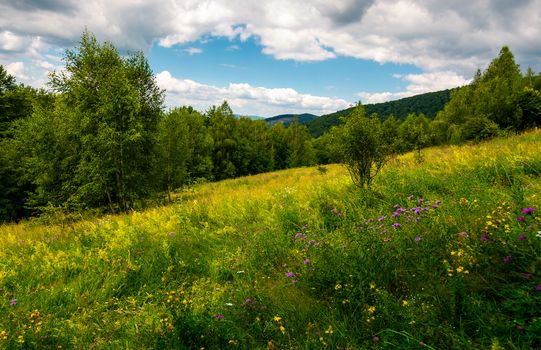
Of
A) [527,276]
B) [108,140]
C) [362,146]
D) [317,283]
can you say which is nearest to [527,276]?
[527,276]

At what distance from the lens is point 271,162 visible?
6022cm

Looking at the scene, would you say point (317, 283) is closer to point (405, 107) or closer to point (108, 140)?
point (108, 140)

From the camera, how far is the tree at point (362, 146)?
7.19m

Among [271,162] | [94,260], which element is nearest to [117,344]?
[94,260]

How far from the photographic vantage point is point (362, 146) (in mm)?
7305

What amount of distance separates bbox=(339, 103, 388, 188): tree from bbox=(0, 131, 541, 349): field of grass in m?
1.49

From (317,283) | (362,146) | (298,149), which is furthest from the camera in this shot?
(298,149)

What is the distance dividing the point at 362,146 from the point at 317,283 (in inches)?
191

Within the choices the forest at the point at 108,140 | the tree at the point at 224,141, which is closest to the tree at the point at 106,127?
the forest at the point at 108,140

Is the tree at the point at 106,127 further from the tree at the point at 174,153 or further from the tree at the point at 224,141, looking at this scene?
the tree at the point at 224,141

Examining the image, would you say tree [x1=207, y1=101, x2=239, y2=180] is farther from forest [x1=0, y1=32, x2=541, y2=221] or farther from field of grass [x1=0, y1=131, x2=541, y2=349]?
field of grass [x1=0, y1=131, x2=541, y2=349]

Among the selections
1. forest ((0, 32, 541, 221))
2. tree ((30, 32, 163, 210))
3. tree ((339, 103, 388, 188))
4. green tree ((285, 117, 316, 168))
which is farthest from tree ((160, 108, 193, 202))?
green tree ((285, 117, 316, 168))

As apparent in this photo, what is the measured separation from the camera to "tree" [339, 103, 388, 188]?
23.6 feet

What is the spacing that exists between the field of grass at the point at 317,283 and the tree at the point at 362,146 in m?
1.49
